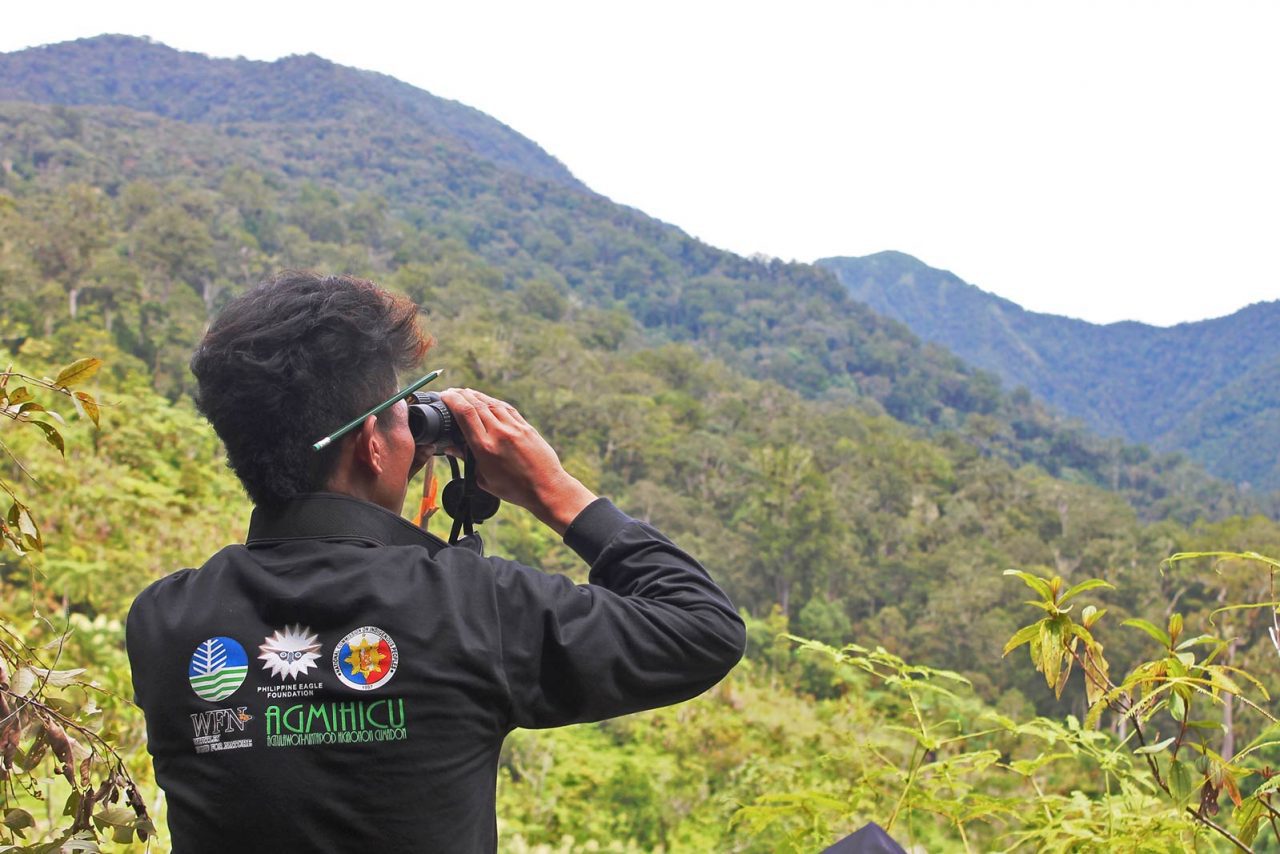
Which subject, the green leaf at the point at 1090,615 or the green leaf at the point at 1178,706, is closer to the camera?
the green leaf at the point at 1178,706

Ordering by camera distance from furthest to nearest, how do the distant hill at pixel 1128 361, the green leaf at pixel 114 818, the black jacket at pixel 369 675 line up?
the distant hill at pixel 1128 361 < the green leaf at pixel 114 818 < the black jacket at pixel 369 675

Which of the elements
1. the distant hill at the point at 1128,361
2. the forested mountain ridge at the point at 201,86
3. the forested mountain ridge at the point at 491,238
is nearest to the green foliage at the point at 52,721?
the forested mountain ridge at the point at 491,238

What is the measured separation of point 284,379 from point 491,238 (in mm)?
57732

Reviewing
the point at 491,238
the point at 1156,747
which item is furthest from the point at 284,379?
the point at 491,238

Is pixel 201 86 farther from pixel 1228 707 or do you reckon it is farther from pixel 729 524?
pixel 1228 707

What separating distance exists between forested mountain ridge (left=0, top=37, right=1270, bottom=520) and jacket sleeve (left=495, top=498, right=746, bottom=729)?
15.2 metres

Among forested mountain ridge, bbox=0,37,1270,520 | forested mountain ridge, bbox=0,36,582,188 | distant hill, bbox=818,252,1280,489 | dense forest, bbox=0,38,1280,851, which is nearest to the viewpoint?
dense forest, bbox=0,38,1280,851

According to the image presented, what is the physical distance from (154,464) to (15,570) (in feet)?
7.10

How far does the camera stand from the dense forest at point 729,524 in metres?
1.10

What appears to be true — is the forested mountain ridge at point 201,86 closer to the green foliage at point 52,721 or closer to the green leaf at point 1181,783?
the green foliage at point 52,721

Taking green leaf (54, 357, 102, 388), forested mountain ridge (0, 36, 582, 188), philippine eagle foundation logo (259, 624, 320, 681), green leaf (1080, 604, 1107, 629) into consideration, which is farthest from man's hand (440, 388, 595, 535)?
forested mountain ridge (0, 36, 582, 188)

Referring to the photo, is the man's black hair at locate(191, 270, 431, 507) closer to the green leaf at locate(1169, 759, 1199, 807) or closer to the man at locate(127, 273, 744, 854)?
the man at locate(127, 273, 744, 854)

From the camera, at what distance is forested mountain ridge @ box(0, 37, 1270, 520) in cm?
3488

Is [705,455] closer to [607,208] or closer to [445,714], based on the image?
[445,714]
